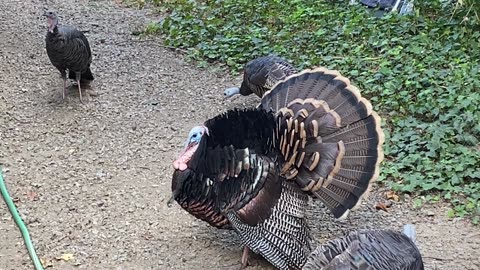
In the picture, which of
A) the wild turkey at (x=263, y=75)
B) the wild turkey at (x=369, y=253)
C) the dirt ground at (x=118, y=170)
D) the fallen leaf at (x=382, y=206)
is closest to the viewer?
the wild turkey at (x=369, y=253)

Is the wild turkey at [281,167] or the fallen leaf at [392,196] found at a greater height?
the wild turkey at [281,167]

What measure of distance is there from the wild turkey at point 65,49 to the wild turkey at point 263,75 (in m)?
1.45

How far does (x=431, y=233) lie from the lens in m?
4.02

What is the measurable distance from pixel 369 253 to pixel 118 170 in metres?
2.64

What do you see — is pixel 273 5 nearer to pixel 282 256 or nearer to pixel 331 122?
pixel 331 122

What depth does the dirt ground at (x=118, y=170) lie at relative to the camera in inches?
154

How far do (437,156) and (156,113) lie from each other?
2.65 metres

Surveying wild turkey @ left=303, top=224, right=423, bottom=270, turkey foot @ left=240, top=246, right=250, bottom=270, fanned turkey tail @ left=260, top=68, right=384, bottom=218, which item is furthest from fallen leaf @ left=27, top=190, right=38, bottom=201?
wild turkey @ left=303, top=224, right=423, bottom=270

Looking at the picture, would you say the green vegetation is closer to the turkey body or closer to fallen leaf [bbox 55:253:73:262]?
the turkey body

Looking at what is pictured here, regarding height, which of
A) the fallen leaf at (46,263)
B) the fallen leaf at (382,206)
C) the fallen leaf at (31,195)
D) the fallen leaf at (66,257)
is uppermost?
the fallen leaf at (382,206)

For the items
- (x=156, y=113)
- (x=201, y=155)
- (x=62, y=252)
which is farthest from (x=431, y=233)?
(x=156, y=113)

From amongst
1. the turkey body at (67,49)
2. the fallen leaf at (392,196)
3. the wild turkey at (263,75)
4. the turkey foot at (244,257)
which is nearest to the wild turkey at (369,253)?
the turkey foot at (244,257)

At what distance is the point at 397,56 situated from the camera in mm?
6176

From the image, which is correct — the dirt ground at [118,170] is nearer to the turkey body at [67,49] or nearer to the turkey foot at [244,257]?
the turkey foot at [244,257]
